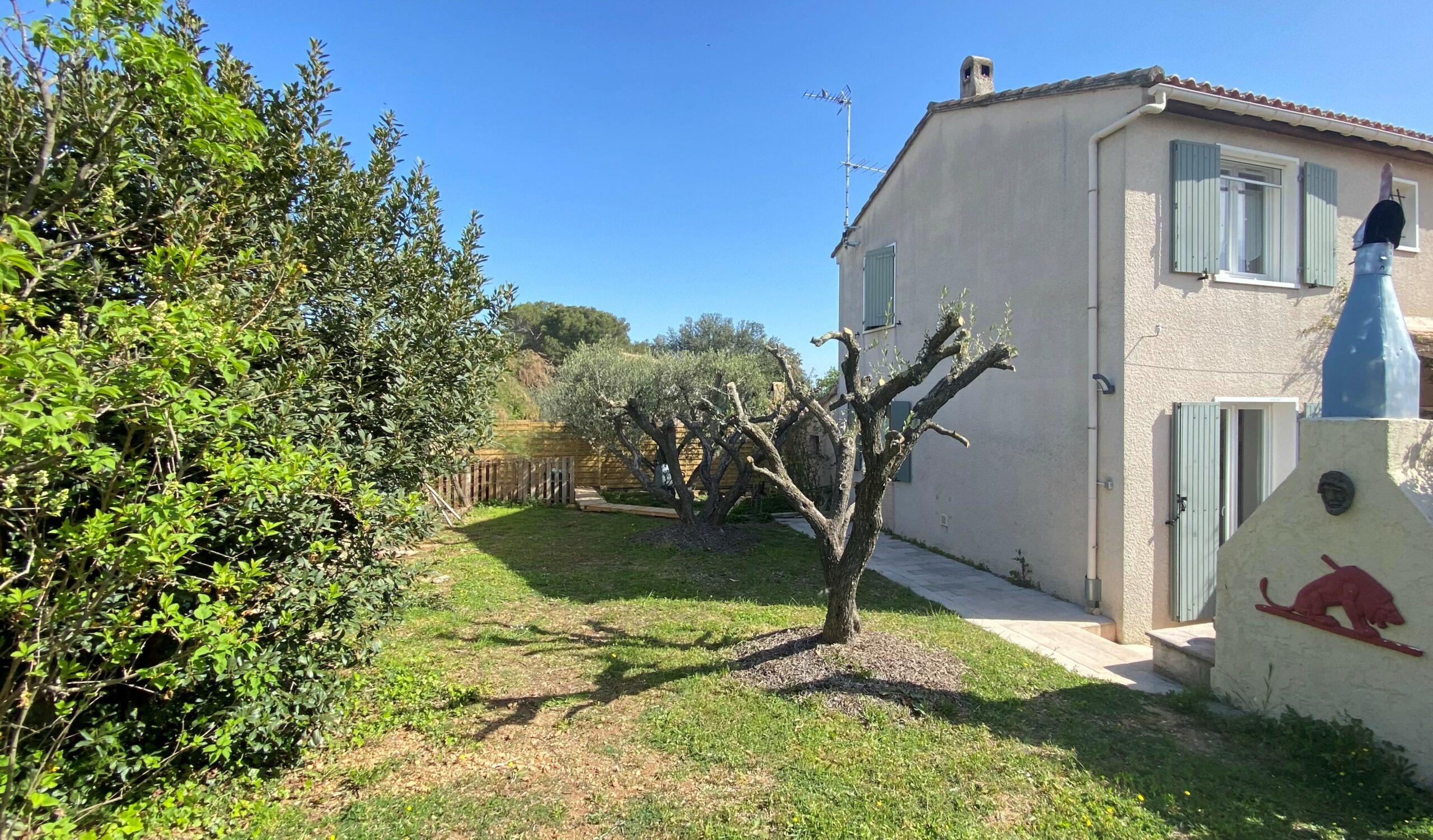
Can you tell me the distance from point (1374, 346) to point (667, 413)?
38.8ft

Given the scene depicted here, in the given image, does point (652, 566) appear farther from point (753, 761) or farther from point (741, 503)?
point (741, 503)

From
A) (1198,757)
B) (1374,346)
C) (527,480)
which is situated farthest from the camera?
(527,480)

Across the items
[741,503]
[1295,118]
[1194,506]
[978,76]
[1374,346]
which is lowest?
[741,503]

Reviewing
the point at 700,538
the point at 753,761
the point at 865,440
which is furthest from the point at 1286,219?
the point at 700,538

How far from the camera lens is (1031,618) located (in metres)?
6.88

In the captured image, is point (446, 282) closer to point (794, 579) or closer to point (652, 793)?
point (652, 793)

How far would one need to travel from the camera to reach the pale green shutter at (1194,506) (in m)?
6.82

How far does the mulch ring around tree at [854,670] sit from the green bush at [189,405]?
9.16 ft

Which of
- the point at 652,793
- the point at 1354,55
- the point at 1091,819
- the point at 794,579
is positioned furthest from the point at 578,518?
the point at 1354,55

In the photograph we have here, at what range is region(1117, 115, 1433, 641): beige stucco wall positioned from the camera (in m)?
6.73

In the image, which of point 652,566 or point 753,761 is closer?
point 753,761

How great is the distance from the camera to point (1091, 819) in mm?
3363

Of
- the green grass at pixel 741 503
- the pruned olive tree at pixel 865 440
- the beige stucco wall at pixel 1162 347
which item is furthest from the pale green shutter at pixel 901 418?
the pruned olive tree at pixel 865 440

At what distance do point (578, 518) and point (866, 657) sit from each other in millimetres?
9017
